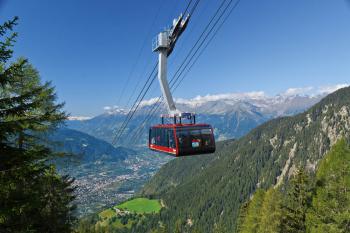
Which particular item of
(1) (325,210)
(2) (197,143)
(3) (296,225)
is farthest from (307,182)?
(2) (197,143)

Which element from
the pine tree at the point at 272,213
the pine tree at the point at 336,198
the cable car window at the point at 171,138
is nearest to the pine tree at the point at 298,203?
the pine tree at the point at 272,213

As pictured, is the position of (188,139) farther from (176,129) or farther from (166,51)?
(166,51)

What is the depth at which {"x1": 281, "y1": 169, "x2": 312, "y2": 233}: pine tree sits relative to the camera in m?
40.0

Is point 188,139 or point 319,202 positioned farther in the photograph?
point 319,202

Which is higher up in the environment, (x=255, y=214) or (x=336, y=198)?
(x=336, y=198)

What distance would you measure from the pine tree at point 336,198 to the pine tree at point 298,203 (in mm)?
5015

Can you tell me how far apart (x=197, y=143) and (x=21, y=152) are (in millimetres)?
17946

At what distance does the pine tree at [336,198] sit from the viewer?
3016cm

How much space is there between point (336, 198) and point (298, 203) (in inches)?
381

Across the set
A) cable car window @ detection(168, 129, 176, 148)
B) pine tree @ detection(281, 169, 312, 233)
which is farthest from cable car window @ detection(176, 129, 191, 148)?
pine tree @ detection(281, 169, 312, 233)

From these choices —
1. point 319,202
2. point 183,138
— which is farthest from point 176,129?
point 319,202

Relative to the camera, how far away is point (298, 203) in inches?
1598

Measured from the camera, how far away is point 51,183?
28984mm

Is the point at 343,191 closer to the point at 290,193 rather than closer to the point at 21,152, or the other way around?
the point at 290,193
